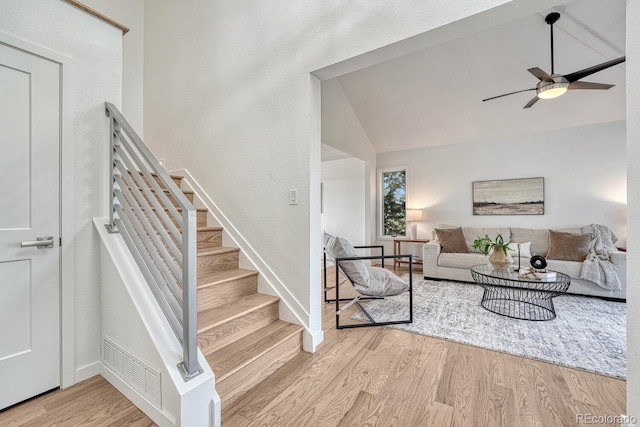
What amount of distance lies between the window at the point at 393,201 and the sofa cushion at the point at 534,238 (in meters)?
2.01

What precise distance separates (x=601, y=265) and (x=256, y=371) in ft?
14.1

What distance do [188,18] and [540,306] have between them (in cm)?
521

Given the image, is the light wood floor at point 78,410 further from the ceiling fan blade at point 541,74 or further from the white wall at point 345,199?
the white wall at point 345,199

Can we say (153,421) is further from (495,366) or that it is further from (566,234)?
(566,234)

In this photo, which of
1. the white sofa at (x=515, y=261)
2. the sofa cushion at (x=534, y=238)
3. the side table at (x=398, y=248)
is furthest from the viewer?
the side table at (x=398, y=248)

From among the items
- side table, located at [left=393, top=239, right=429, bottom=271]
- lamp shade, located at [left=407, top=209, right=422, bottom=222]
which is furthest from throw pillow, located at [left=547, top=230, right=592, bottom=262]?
lamp shade, located at [left=407, top=209, right=422, bottom=222]

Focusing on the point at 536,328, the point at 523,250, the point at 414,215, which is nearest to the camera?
the point at 536,328

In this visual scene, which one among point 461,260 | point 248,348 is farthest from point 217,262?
point 461,260

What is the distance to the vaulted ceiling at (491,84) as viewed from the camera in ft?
10.0

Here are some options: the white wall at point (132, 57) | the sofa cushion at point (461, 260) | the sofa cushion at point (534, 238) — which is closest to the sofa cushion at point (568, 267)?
the sofa cushion at point (534, 238)

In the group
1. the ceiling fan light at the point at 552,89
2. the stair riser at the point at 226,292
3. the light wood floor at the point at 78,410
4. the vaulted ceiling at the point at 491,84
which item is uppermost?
the vaulted ceiling at the point at 491,84

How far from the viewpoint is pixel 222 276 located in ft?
7.21

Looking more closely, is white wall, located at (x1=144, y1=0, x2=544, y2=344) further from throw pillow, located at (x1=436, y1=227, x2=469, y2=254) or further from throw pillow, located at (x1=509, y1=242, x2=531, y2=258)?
throw pillow, located at (x1=509, y1=242, x2=531, y2=258)

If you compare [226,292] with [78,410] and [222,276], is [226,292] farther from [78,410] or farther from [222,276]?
[78,410]
